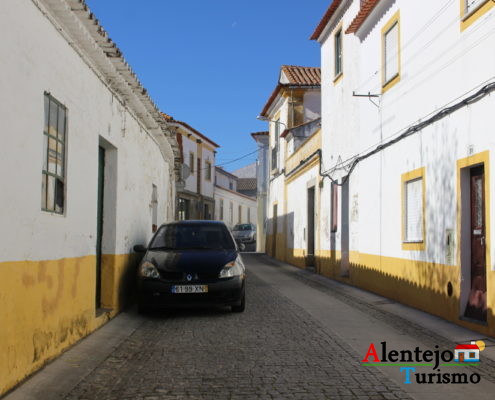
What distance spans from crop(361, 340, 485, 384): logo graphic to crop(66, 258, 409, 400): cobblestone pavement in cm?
27

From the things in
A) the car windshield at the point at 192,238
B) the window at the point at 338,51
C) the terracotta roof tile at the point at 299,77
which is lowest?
the car windshield at the point at 192,238

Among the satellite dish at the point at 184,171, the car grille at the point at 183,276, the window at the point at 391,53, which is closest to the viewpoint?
the car grille at the point at 183,276

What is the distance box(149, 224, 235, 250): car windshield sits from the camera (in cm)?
996

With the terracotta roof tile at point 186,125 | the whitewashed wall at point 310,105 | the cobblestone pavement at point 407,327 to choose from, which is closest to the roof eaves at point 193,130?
the terracotta roof tile at point 186,125

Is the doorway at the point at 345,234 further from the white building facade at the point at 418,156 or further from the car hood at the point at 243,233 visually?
the car hood at the point at 243,233

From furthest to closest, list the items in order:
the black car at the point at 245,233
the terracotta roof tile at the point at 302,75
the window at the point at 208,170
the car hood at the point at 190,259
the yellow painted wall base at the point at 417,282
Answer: the window at the point at 208,170
the black car at the point at 245,233
the terracotta roof tile at the point at 302,75
the car hood at the point at 190,259
the yellow painted wall base at the point at 417,282

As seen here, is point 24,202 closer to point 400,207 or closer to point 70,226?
point 70,226

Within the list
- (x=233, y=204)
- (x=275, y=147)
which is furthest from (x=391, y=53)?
(x=233, y=204)

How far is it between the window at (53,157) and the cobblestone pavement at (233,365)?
1.74 metres

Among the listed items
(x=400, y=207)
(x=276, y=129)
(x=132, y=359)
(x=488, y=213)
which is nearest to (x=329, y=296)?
(x=400, y=207)

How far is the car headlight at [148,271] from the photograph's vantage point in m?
9.00

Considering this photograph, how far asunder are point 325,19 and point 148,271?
11411 millimetres

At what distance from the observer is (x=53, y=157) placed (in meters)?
6.10

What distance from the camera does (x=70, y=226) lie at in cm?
656
